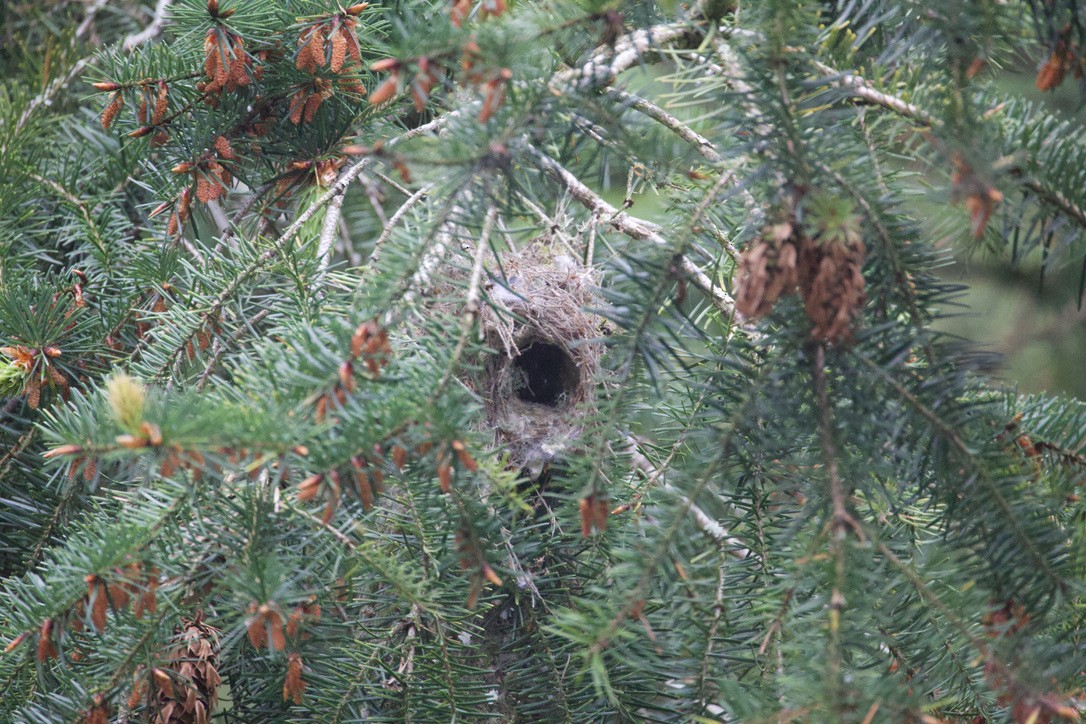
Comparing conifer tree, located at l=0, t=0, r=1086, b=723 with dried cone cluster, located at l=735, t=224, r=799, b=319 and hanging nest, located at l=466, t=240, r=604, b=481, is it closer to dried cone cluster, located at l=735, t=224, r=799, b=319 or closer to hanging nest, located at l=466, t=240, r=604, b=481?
dried cone cluster, located at l=735, t=224, r=799, b=319

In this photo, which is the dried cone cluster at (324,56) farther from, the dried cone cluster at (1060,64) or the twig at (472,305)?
Result: the dried cone cluster at (1060,64)

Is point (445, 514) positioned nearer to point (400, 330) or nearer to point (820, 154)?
point (400, 330)

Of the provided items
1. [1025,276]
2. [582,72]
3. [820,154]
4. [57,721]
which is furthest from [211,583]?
[1025,276]

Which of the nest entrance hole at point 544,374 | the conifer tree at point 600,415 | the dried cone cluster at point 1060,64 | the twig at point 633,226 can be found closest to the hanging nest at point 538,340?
the nest entrance hole at point 544,374

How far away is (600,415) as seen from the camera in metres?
0.85

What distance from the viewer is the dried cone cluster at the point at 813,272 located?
2.35 ft

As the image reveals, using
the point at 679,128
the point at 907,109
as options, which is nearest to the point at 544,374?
the point at 679,128

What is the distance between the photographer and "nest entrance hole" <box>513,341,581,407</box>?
1761 mm

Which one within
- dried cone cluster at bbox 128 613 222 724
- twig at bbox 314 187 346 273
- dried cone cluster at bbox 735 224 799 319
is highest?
dried cone cluster at bbox 735 224 799 319

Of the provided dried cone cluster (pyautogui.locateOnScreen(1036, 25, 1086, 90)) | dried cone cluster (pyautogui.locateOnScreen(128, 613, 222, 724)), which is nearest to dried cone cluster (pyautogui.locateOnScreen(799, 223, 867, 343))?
dried cone cluster (pyautogui.locateOnScreen(1036, 25, 1086, 90))

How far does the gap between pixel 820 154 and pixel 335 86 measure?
824 mm

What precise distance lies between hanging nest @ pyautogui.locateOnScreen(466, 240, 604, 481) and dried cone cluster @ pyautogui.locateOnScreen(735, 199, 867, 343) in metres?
0.71

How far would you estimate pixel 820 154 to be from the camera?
2.54ft

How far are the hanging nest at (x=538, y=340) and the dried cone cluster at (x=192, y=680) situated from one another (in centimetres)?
54
